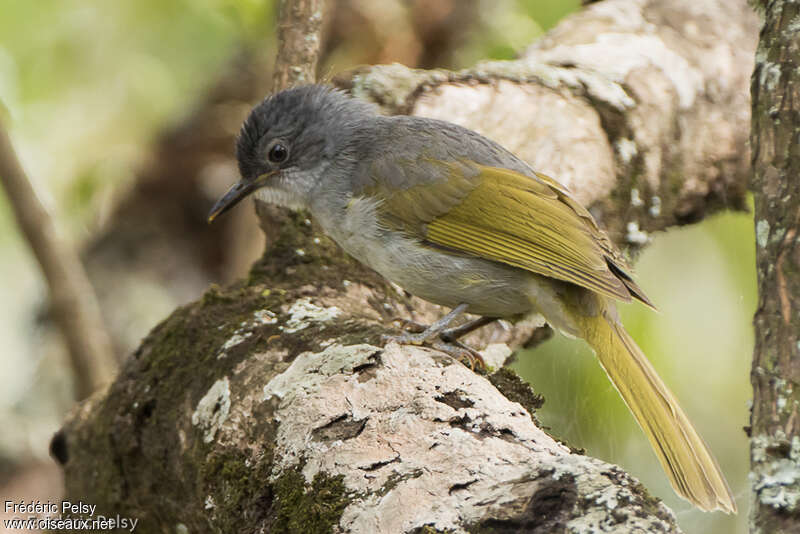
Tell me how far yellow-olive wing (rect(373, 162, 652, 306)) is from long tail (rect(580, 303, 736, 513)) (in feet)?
0.61

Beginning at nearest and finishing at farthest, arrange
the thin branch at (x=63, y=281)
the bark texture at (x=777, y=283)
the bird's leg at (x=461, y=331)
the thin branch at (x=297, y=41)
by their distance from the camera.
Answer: the bark texture at (x=777, y=283) → the bird's leg at (x=461, y=331) → the thin branch at (x=297, y=41) → the thin branch at (x=63, y=281)

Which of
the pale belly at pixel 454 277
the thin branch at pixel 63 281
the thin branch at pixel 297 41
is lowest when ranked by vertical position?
the pale belly at pixel 454 277

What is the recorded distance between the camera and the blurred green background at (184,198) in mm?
4703

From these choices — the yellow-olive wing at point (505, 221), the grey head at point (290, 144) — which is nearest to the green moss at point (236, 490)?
the yellow-olive wing at point (505, 221)

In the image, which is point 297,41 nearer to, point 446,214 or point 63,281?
point 446,214

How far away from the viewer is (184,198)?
22.3ft

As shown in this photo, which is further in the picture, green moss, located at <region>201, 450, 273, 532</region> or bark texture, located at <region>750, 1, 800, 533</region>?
green moss, located at <region>201, 450, 273, 532</region>

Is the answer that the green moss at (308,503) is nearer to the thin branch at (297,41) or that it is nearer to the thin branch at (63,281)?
the thin branch at (297,41)

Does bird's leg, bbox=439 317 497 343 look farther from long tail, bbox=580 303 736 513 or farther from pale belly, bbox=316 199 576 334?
long tail, bbox=580 303 736 513

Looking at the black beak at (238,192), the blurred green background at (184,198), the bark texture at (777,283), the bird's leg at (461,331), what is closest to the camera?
the bark texture at (777,283)

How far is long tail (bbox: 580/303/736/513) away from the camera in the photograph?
2357mm

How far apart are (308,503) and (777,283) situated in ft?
4.04

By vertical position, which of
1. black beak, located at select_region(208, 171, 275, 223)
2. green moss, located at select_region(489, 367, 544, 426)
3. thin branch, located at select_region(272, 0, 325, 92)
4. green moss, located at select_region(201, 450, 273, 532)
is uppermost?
thin branch, located at select_region(272, 0, 325, 92)

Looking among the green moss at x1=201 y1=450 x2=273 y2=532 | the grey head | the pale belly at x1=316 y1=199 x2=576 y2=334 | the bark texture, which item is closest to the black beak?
the grey head
